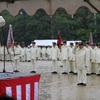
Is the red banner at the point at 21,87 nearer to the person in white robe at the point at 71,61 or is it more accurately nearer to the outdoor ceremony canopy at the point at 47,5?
the outdoor ceremony canopy at the point at 47,5

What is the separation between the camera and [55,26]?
5297 centimetres

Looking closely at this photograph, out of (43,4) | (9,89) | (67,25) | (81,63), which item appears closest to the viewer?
(9,89)

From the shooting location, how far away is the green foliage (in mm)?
51812

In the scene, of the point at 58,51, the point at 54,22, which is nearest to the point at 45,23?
the point at 54,22

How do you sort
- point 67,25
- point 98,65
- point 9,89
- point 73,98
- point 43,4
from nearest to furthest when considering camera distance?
point 9,89 → point 43,4 → point 73,98 → point 98,65 → point 67,25

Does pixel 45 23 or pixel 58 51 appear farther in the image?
pixel 45 23

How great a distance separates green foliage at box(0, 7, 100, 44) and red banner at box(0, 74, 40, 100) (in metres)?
43.5

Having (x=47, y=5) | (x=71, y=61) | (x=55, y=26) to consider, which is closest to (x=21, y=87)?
(x=47, y=5)

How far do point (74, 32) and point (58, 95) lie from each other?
41919mm

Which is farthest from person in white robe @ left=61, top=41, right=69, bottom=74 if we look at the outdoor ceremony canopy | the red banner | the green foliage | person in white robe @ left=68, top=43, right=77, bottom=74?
the green foliage

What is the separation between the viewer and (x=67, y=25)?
52.2m

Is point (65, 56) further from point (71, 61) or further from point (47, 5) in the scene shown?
point (47, 5)

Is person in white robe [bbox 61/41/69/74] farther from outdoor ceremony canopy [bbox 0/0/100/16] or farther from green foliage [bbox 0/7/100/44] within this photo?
green foliage [bbox 0/7/100/44]

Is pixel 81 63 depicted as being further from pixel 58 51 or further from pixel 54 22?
pixel 54 22
